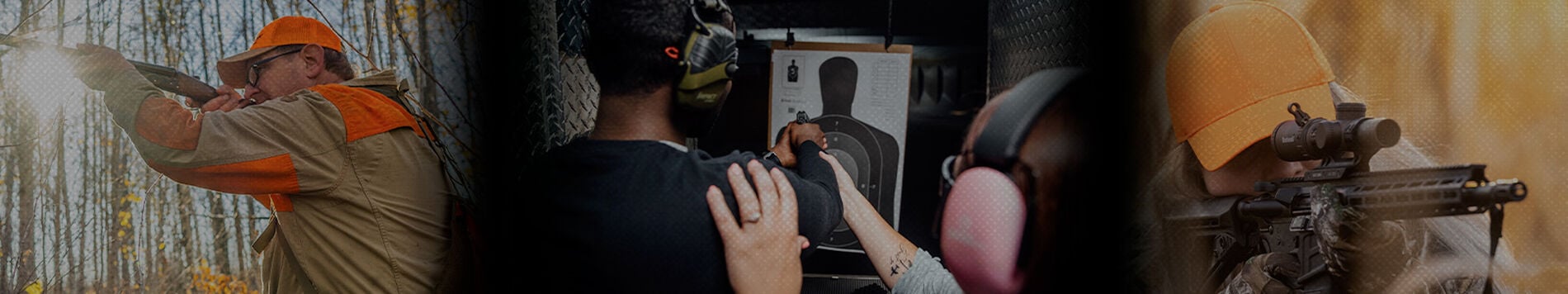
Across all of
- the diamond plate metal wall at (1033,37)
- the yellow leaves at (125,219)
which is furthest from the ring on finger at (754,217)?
the yellow leaves at (125,219)

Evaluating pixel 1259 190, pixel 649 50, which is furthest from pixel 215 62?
pixel 1259 190

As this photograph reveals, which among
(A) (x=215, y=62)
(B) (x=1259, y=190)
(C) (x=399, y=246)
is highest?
(A) (x=215, y=62)

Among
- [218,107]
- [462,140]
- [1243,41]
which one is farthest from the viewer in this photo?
[462,140]

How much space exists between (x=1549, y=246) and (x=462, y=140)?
8.92ft

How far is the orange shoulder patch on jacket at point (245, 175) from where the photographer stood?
273cm

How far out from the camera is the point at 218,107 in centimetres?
276

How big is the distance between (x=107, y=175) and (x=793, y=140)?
1.78 metres

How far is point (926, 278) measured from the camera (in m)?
2.66

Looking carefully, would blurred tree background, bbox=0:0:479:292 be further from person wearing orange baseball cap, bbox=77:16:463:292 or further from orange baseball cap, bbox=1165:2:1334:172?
orange baseball cap, bbox=1165:2:1334:172

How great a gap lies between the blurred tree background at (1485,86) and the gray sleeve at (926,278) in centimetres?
101

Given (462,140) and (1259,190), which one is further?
(462,140)

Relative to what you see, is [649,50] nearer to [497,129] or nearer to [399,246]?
[497,129]

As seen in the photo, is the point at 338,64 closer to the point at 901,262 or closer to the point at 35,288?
the point at 35,288

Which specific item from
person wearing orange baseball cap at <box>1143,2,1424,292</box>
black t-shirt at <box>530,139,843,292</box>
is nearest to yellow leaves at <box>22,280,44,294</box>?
black t-shirt at <box>530,139,843,292</box>
